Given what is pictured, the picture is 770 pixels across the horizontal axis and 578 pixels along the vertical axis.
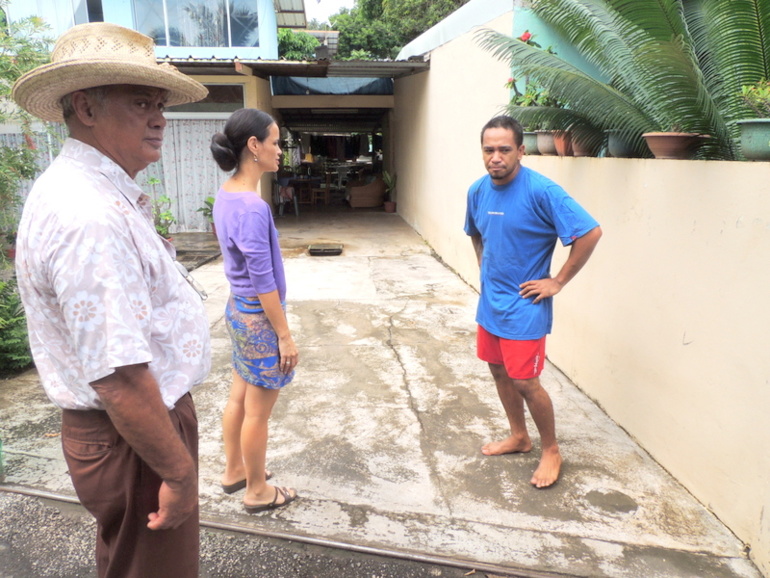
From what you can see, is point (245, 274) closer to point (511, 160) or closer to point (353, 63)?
point (511, 160)

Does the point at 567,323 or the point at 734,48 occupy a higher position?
the point at 734,48

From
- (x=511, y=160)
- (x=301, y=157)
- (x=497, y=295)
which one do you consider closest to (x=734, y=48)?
(x=511, y=160)

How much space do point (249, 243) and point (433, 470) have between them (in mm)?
1544

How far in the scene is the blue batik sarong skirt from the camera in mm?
2342

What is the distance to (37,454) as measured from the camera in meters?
3.07

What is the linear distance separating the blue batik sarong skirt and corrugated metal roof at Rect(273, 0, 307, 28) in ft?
40.8

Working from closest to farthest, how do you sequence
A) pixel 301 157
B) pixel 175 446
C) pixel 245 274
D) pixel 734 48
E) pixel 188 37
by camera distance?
pixel 175 446 < pixel 245 274 < pixel 734 48 < pixel 188 37 < pixel 301 157

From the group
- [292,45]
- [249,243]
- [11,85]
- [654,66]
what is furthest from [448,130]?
[292,45]

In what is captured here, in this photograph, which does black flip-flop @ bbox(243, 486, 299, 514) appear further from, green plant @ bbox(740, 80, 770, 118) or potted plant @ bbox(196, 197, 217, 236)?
potted plant @ bbox(196, 197, 217, 236)

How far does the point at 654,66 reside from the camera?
9.42ft

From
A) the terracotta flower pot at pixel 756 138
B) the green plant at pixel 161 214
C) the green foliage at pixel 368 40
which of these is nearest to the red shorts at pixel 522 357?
the terracotta flower pot at pixel 756 138

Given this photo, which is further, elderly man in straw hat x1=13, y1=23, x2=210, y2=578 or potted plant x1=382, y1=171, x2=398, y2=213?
potted plant x1=382, y1=171, x2=398, y2=213

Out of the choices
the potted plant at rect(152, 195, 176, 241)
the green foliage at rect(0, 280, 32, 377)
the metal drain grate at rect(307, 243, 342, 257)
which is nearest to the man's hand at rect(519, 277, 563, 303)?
the green foliage at rect(0, 280, 32, 377)

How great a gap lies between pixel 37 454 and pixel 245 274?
5.72ft
